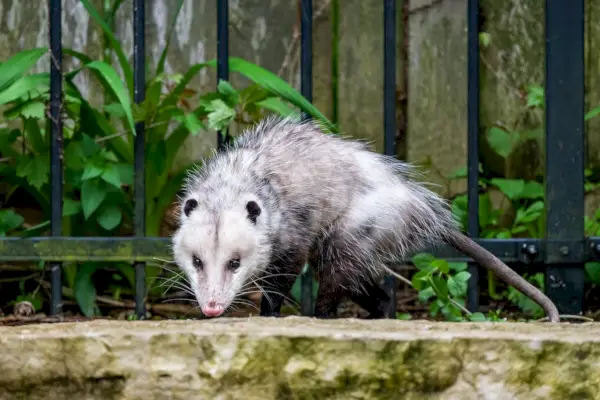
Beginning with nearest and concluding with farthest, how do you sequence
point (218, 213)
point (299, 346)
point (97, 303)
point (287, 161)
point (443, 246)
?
point (299, 346)
point (218, 213)
point (287, 161)
point (443, 246)
point (97, 303)

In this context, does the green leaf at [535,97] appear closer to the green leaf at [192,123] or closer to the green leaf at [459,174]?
the green leaf at [459,174]

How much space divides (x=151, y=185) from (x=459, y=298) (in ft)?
3.81

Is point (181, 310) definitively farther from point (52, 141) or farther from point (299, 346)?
point (299, 346)

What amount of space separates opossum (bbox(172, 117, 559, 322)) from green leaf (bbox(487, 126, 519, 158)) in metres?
0.88

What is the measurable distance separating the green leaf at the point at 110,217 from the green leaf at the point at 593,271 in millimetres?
1701

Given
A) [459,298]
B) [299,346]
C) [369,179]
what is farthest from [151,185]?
[299,346]

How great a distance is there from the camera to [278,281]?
3422mm

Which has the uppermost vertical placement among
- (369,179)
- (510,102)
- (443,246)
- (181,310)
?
(510,102)

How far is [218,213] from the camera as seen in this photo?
3244 millimetres

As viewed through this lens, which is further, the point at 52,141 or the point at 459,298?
the point at 459,298

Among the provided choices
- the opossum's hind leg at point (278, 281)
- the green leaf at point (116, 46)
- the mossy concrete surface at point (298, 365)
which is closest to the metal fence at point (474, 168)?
the green leaf at point (116, 46)

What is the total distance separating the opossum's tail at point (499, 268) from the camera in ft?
11.2

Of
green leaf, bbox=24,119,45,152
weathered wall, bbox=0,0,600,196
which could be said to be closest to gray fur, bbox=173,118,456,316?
green leaf, bbox=24,119,45,152

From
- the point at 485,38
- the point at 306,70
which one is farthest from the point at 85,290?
the point at 485,38
